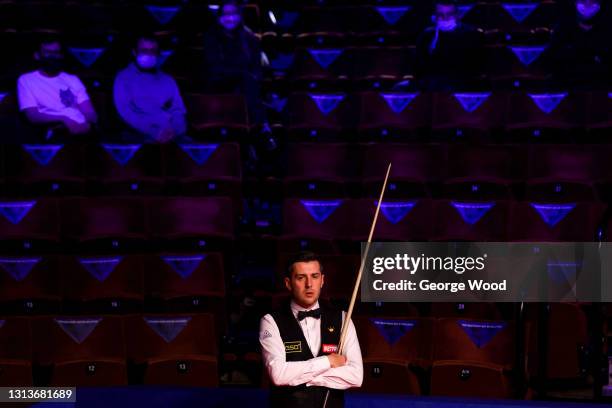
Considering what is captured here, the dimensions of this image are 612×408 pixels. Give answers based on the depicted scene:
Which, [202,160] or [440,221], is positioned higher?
[202,160]

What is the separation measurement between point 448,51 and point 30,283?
1.96 metres

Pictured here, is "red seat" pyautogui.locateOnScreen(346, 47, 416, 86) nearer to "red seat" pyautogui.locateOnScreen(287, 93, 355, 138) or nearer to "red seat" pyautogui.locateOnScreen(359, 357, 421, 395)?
"red seat" pyautogui.locateOnScreen(287, 93, 355, 138)

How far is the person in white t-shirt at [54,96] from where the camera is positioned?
336 cm

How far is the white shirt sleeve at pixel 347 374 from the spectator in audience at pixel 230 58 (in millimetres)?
2140

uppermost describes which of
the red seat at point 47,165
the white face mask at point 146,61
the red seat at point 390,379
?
the white face mask at point 146,61

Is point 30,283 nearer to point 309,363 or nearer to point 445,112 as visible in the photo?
point 309,363

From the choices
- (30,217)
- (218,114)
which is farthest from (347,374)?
(218,114)

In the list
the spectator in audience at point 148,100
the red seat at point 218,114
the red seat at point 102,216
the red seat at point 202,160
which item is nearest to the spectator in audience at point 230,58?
the red seat at point 218,114

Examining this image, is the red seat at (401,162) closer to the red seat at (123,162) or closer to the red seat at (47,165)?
the red seat at (123,162)

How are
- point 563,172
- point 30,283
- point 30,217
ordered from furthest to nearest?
point 563,172, point 30,217, point 30,283

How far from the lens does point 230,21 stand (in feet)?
11.9

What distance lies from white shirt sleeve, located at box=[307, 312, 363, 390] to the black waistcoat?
2 cm

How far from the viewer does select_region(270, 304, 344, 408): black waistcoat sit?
150 centimetres

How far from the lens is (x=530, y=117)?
10.9ft
